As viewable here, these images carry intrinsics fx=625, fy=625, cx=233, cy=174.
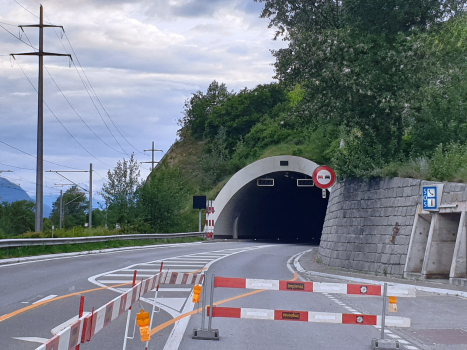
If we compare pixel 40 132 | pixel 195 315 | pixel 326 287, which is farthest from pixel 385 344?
pixel 40 132

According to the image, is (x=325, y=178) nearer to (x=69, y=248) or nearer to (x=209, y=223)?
(x=69, y=248)

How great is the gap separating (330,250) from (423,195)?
8.03 meters

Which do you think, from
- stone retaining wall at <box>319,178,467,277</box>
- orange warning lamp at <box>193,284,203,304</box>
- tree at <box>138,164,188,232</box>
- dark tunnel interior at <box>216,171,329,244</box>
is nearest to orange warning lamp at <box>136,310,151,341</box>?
orange warning lamp at <box>193,284,203,304</box>

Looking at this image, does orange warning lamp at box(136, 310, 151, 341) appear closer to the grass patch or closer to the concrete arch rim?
the grass patch

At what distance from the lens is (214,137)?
287 ft

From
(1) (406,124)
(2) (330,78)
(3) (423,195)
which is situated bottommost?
(3) (423,195)

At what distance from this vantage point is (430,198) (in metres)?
17.2

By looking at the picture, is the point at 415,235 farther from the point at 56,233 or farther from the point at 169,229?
the point at 169,229

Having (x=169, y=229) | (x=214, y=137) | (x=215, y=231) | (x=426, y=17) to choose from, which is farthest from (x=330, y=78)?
(x=214, y=137)

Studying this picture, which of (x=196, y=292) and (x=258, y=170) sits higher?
(x=258, y=170)

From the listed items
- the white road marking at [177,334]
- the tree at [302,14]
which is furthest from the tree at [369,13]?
the white road marking at [177,334]

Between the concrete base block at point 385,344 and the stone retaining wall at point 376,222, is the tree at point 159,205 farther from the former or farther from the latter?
the concrete base block at point 385,344

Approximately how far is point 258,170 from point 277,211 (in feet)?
52.7

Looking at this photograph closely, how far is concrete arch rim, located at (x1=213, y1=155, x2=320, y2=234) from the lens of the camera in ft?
158
